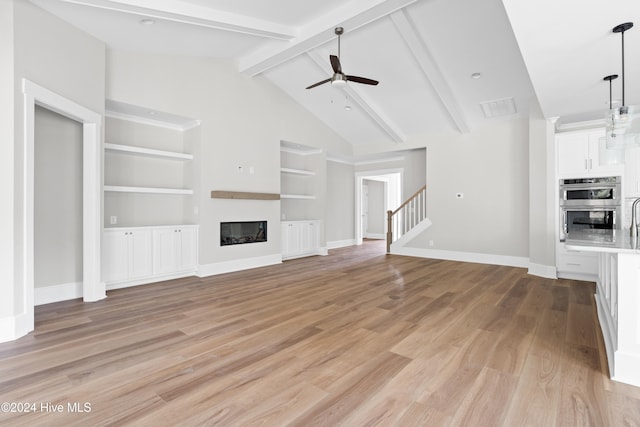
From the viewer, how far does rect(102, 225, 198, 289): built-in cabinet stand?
14.7ft

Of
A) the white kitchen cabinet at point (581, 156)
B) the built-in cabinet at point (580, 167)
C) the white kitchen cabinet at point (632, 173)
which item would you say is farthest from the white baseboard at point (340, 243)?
the white kitchen cabinet at point (632, 173)

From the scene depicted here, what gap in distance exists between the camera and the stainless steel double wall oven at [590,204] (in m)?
4.68

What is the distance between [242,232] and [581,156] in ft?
19.1

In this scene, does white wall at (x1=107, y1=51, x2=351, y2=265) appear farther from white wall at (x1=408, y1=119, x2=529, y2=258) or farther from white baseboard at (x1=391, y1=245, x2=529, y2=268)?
white wall at (x1=408, y1=119, x2=529, y2=258)

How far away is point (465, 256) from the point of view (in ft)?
22.9

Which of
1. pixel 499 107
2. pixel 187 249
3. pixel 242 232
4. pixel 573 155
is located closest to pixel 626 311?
pixel 573 155

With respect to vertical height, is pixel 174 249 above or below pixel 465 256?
above

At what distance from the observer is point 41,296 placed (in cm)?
387

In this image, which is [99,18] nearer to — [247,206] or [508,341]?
[247,206]

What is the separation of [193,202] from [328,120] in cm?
382

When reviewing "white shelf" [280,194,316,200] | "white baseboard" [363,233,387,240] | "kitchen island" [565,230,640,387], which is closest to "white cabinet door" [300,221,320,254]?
"white shelf" [280,194,316,200]

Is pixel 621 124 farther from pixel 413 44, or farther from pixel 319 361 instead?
pixel 319 361

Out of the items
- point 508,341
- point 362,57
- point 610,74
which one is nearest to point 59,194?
point 362,57

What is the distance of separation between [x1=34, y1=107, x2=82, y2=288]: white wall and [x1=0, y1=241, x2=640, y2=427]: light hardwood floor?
0.55 m
